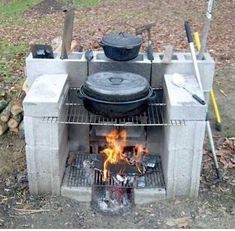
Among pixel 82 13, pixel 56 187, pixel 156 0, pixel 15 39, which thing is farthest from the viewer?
pixel 156 0

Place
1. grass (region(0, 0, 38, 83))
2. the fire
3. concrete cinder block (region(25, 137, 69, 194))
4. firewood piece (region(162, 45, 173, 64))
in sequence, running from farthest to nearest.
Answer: grass (region(0, 0, 38, 83)) → the fire → firewood piece (region(162, 45, 173, 64)) → concrete cinder block (region(25, 137, 69, 194))

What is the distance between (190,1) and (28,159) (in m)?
11.0

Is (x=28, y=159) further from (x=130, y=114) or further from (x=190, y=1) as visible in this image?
(x=190, y=1)

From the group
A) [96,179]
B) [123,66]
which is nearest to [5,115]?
[96,179]

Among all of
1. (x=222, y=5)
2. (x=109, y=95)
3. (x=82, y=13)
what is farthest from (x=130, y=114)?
(x=222, y=5)

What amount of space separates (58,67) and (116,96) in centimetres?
106

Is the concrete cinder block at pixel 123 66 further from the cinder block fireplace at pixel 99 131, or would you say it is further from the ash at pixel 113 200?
the ash at pixel 113 200

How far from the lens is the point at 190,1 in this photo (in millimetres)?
14250

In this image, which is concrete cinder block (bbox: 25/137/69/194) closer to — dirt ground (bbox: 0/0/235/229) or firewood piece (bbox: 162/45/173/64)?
dirt ground (bbox: 0/0/235/229)

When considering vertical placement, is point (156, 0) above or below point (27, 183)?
below

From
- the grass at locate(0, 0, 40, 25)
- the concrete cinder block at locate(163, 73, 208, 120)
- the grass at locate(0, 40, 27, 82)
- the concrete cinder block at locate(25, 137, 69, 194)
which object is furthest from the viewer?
the grass at locate(0, 0, 40, 25)

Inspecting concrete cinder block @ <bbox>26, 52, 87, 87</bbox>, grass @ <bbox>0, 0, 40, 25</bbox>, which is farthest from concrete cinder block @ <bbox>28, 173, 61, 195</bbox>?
grass @ <bbox>0, 0, 40, 25</bbox>

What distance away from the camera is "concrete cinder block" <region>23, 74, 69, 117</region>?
443 cm

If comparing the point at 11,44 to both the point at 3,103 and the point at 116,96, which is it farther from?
the point at 116,96
